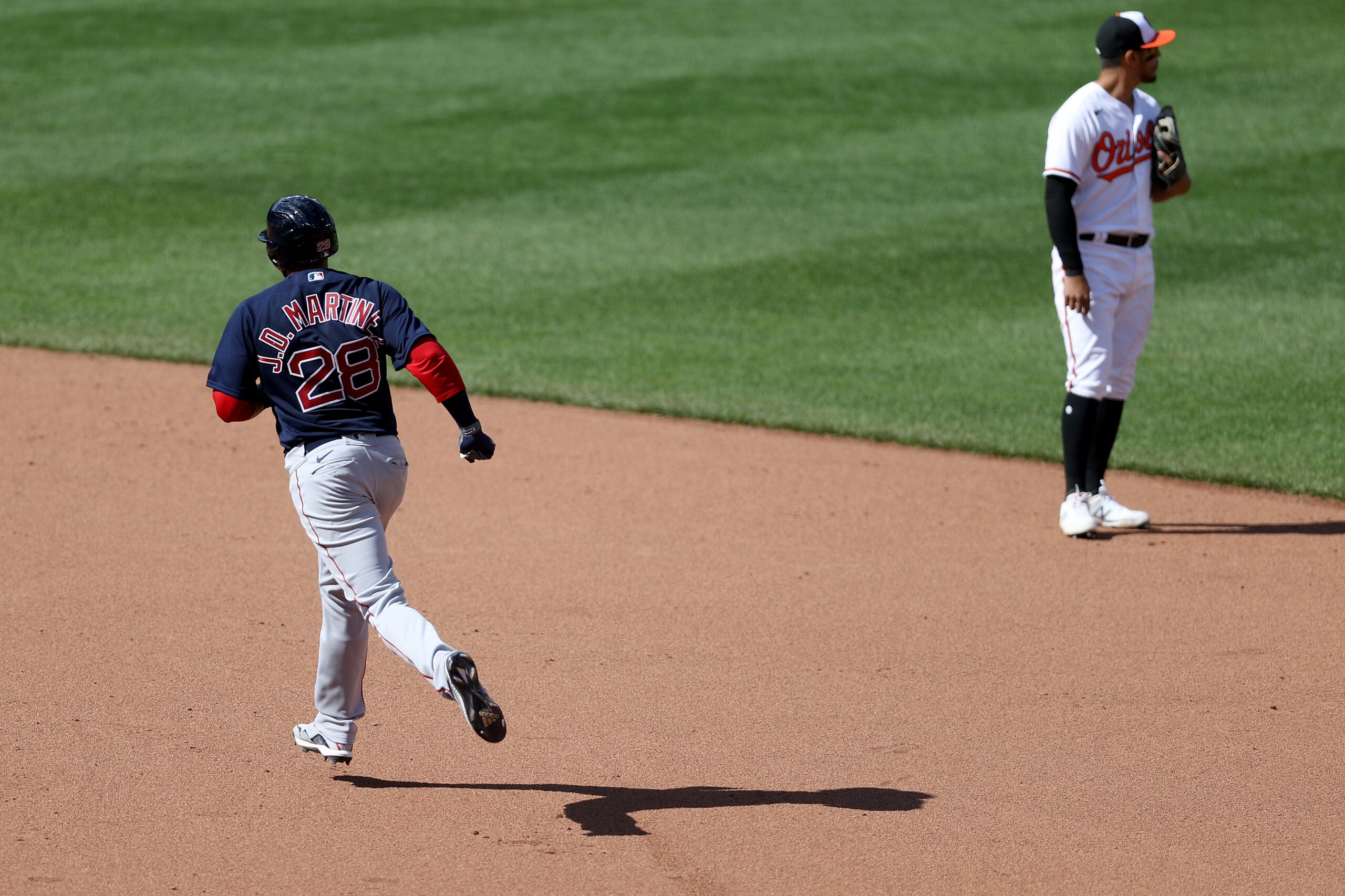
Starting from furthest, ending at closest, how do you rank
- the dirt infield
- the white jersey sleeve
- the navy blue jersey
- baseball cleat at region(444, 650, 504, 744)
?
the white jersey sleeve
the navy blue jersey
the dirt infield
baseball cleat at region(444, 650, 504, 744)

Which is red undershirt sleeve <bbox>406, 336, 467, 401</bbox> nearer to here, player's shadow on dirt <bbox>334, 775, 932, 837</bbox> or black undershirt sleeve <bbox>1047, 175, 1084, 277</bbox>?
player's shadow on dirt <bbox>334, 775, 932, 837</bbox>

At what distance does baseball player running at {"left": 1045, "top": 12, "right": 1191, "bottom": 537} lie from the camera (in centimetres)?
705

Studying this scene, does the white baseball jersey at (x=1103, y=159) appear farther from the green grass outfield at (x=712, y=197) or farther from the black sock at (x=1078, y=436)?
the green grass outfield at (x=712, y=197)

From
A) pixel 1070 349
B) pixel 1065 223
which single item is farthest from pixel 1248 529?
pixel 1065 223

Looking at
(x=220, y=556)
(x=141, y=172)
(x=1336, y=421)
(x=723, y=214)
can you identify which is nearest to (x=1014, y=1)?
(x=723, y=214)

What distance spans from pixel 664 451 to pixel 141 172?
10115mm

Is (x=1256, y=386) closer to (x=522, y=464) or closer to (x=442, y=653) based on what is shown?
(x=522, y=464)

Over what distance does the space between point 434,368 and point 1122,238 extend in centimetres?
407

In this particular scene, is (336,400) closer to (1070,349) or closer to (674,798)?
(674,798)

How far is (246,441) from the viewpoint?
888 cm

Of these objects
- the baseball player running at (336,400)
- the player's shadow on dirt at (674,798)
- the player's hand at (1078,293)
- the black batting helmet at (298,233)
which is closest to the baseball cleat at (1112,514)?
the player's hand at (1078,293)

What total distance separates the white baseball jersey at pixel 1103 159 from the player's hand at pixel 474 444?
148 inches

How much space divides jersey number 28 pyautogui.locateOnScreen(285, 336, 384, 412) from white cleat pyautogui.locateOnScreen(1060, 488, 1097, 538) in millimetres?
4008

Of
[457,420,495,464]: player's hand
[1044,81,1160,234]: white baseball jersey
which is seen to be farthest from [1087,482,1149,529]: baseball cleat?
[457,420,495,464]: player's hand
